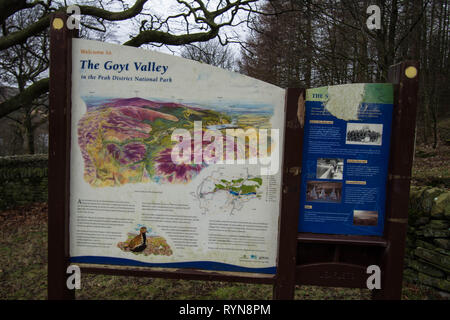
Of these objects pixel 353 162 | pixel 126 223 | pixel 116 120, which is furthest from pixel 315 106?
pixel 126 223

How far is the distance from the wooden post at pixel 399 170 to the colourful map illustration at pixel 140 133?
1.06 m

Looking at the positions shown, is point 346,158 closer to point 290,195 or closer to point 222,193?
point 290,195

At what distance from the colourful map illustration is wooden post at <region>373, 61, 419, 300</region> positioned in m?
1.06

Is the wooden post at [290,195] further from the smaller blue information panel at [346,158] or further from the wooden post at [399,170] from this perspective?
the wooden post at [399,170]

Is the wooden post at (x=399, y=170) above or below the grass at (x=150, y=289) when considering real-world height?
above

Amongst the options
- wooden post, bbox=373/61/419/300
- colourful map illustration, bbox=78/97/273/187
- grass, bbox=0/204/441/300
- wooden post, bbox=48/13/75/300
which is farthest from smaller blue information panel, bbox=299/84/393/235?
wooden post, bbox=48/13/75/300

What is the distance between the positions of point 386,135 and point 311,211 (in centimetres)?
89

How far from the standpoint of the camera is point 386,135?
7.84ft

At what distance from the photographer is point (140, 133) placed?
254 cm

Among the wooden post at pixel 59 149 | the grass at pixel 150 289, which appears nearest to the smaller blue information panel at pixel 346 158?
the grass at pixel 150 289

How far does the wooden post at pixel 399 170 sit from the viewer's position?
230 centimetres

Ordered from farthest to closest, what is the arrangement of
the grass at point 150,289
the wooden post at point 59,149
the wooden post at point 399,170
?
the grass at point 150,289
the wooden post at point 59,149
the wooden post at point 399,170

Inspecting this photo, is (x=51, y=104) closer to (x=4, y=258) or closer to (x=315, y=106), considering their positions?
(x=315, y=106)

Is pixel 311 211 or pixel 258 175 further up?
pixel 258 175
